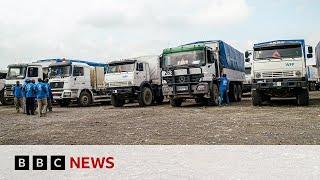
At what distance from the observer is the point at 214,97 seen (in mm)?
16844

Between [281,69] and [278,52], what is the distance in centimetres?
82

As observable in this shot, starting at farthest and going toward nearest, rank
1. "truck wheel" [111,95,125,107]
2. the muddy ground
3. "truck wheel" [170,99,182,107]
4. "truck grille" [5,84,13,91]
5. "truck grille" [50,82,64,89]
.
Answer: "truck grille" [5,84,13,91] < "truck grille" [50,82,64,89] < "truck wheel" [111,95,125,107] < "truck wheel" [170,99,182,107] < the muddy ground

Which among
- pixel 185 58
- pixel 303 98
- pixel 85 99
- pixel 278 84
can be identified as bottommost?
pixel 303 98

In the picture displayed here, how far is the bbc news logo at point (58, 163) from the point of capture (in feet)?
19.0

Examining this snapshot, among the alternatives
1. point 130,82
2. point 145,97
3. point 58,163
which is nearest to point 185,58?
point 130,82

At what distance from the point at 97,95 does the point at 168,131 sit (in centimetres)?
1346

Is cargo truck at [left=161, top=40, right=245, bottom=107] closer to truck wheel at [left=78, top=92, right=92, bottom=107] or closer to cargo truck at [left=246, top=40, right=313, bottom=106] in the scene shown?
cargo truck at [left=246, top=40, right=313, bottom=106]

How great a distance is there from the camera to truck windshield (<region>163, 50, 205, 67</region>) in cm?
1617

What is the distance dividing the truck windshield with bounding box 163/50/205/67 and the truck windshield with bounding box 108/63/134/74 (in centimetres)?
242

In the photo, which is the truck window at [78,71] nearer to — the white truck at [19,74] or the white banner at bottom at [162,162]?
the white truck at [19,74]

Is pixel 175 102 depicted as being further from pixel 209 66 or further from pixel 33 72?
pixel 33 72

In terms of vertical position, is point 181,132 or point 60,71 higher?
point 60,71

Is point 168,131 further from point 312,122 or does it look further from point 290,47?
point 290,47

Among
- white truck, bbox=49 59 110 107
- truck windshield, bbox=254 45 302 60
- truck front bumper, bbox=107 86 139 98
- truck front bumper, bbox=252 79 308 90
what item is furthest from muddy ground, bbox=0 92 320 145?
white truck, bbox=49 59 110 107
